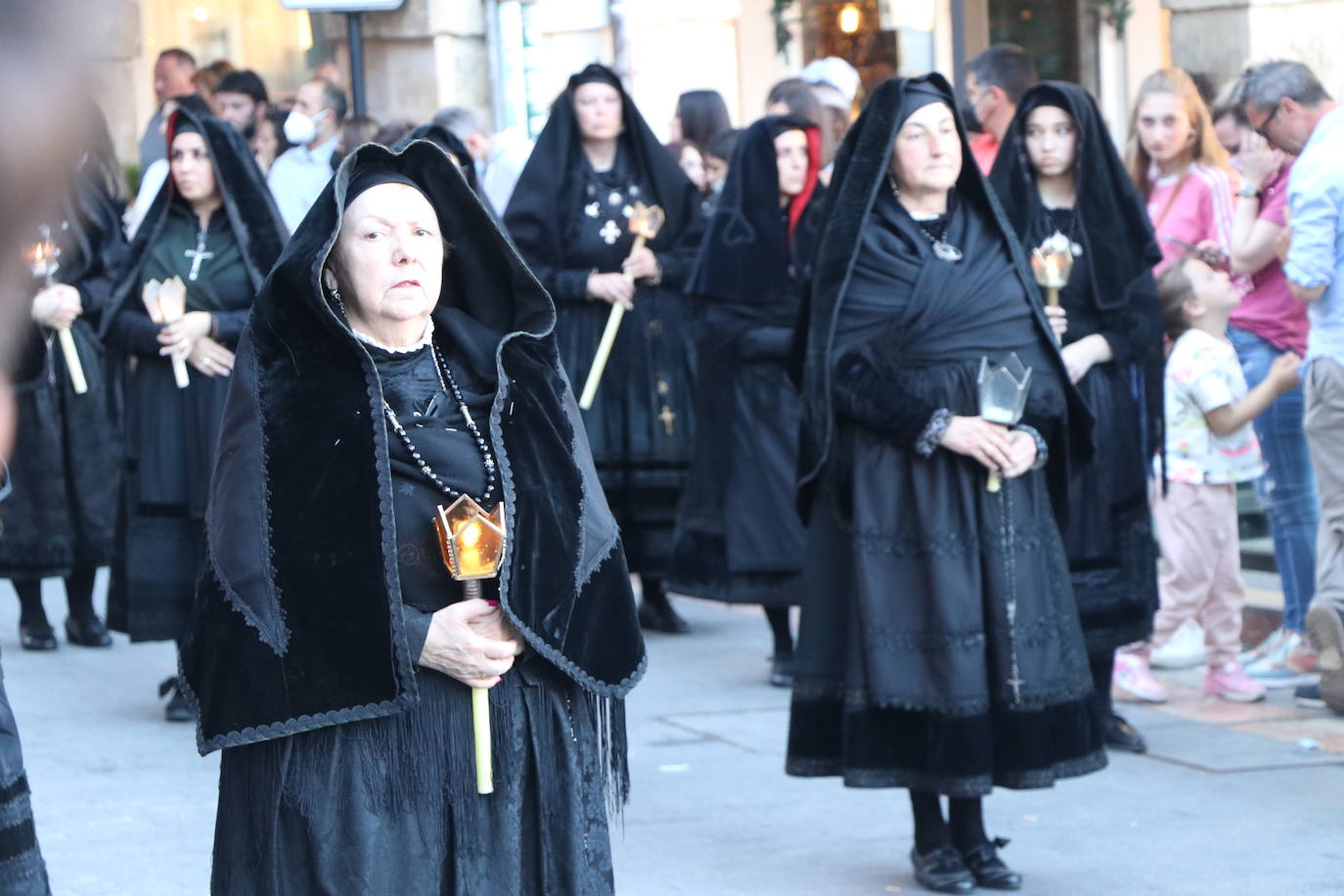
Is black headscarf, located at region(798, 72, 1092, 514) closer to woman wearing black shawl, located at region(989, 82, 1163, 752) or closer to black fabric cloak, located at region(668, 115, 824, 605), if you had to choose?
woman wearing black shawl, located at region(989, 82, 1163, 752)

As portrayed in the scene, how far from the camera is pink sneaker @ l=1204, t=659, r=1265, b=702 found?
7305 millimetres

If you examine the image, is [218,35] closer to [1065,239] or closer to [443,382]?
[1065,239]

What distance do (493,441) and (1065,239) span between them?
10.5 feet

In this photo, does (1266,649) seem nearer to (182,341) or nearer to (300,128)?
(182,341)

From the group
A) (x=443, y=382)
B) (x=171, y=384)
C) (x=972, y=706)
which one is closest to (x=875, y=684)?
(x=972, y=706)

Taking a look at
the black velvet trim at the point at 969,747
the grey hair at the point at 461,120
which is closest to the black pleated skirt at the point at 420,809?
the black velvet trim at the point at 969,747

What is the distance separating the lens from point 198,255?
7484 millimetres

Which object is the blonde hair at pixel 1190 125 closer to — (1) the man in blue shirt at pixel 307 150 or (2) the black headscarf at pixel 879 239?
(2) the black headscarf at pixel 879 239

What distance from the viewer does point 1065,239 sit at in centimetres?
625

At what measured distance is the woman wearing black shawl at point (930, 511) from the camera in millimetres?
5020

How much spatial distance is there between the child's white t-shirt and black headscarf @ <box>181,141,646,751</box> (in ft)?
14.0

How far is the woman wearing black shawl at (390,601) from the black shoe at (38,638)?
6.09m

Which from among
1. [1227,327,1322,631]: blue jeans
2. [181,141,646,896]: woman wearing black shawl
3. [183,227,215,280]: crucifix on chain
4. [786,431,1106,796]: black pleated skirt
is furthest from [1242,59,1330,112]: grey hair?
[181,141,646,896]: woman wearing black shawl

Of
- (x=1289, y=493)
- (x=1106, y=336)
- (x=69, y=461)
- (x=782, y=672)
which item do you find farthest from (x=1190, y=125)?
(x=69, y=461)
